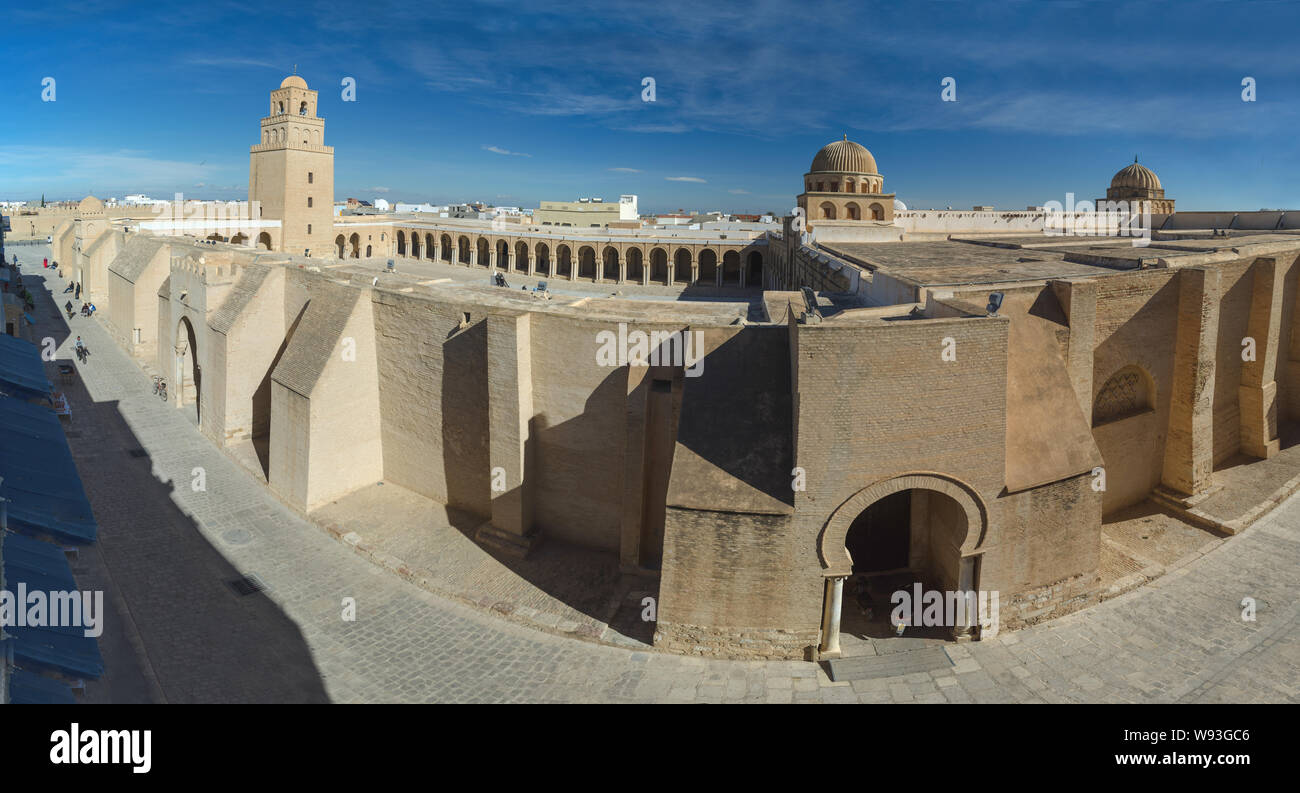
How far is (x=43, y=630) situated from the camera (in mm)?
5668

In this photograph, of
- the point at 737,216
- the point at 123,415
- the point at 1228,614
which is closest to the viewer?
the point at 1228,614

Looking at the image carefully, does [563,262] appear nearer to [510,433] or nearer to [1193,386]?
[510,433]

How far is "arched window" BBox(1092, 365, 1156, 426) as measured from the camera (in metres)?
14.8

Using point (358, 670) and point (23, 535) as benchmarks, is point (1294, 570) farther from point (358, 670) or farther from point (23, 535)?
point (23, 535)

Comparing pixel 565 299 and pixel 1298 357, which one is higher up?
pixel 565 299

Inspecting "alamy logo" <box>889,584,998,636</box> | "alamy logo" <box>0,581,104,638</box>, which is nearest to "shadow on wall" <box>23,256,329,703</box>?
"alamy logo" <box>0,581,104,638</box>

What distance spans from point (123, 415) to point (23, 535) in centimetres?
1816

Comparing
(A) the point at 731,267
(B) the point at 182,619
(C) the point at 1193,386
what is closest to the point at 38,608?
(B) the point at 182,619

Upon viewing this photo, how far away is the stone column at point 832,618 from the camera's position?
34.9 ft

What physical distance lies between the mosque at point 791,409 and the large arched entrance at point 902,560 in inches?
2.3

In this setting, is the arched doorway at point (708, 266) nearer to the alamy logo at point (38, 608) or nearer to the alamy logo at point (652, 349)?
the alamy logo at point (652, 349)

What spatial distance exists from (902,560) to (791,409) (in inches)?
159

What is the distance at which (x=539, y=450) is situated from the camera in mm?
14148
